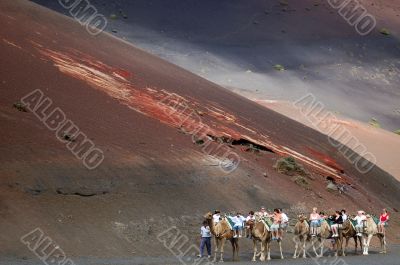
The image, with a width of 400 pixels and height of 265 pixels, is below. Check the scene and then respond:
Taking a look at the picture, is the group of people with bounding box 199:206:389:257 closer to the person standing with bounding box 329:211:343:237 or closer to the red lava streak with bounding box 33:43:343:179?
the person standing with bounding box 329:211:343:237

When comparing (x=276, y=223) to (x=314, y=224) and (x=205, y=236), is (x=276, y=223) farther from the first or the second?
(x=205, y=236)

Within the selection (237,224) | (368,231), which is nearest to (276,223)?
(237,224)

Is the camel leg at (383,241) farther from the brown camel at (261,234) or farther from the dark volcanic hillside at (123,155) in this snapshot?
the brown camel at (261,234)

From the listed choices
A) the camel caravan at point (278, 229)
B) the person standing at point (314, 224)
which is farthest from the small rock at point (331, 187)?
the person standing at point (314, 224)

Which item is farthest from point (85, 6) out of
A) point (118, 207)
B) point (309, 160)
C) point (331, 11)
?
point (118, 207)

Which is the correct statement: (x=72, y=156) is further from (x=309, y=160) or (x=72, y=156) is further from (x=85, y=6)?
(x=85, y=6)

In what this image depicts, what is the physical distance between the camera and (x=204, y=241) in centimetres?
2858

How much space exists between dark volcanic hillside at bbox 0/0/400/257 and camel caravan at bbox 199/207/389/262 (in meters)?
2.99

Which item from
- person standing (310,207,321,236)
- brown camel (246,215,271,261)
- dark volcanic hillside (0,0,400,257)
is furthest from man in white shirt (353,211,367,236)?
dark volcanic hillside (0,0,400,257)

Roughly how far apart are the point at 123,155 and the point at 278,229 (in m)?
9.25

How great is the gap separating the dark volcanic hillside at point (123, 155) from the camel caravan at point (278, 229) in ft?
9.81

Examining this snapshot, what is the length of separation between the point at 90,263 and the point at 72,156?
9.10 m

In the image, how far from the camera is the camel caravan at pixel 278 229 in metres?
28.4

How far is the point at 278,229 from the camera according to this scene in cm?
2981
